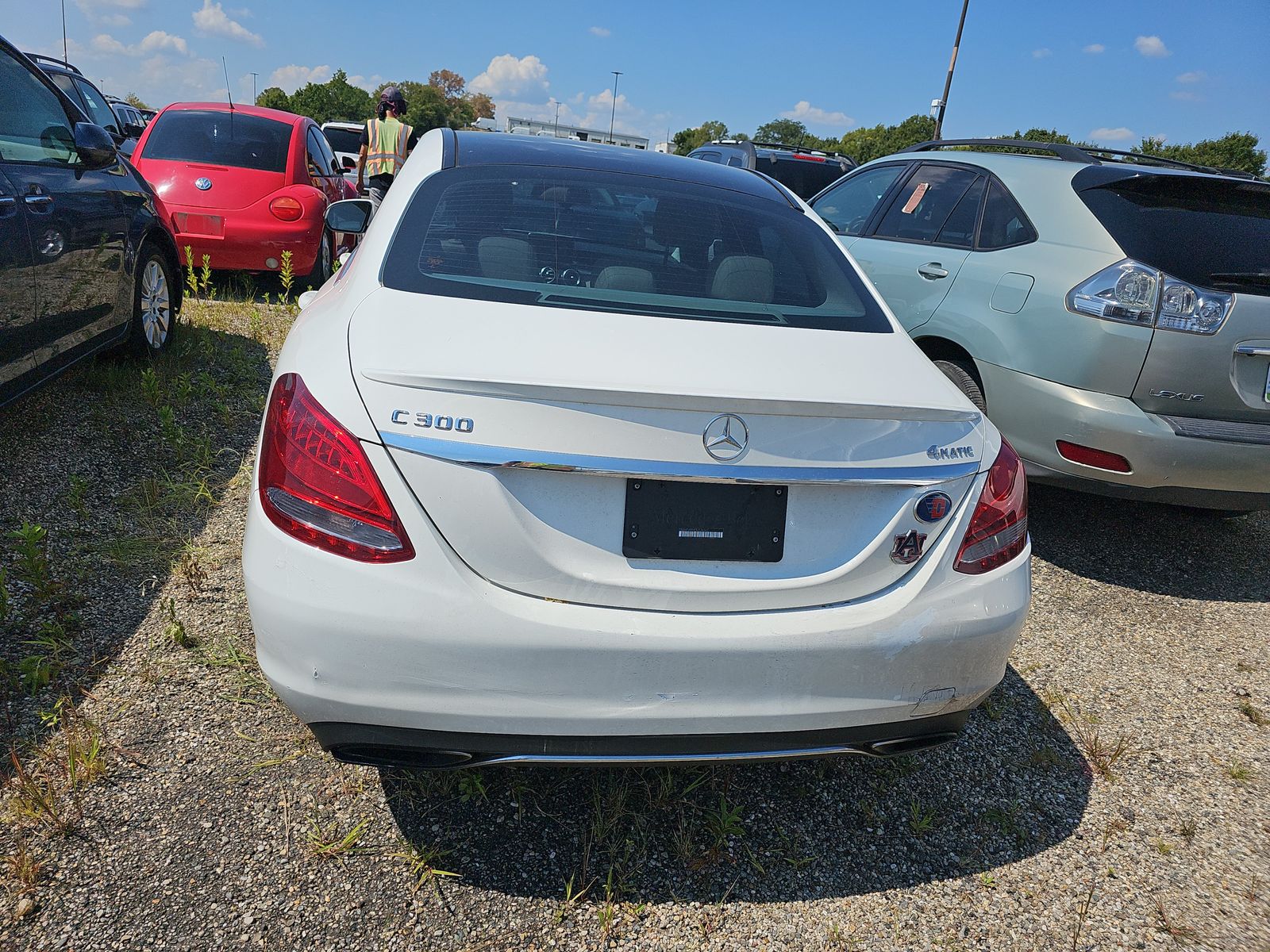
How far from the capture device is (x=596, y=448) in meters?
1.77

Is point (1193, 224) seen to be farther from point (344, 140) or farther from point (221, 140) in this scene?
point (344, 140)

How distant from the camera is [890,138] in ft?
152

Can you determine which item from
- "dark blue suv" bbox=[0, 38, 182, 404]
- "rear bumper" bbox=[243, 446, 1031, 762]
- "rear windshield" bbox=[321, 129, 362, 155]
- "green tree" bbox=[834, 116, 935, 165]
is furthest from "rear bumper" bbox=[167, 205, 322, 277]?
"green tree" bbox=[834, 116, 935, 165]

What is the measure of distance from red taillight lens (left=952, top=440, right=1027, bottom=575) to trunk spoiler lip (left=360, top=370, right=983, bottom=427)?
1.31 ft

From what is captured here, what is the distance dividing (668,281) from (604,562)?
0.93m

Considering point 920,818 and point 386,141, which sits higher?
point 386,141

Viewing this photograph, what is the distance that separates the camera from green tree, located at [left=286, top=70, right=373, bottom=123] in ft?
213

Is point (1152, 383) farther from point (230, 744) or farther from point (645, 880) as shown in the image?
point (230, 744)

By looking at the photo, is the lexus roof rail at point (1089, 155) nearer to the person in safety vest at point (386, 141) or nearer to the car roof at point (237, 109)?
the person in safety vest at point (386, 141)

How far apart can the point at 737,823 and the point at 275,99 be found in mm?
64414

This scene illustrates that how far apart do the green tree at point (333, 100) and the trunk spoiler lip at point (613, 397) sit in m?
Answer: 69.3

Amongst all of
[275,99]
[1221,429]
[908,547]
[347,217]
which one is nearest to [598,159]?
[347,217]

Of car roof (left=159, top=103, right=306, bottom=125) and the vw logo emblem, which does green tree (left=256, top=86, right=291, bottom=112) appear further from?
the vw logo emblem

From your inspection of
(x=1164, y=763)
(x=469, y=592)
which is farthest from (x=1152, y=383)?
(x=469, y=592)
